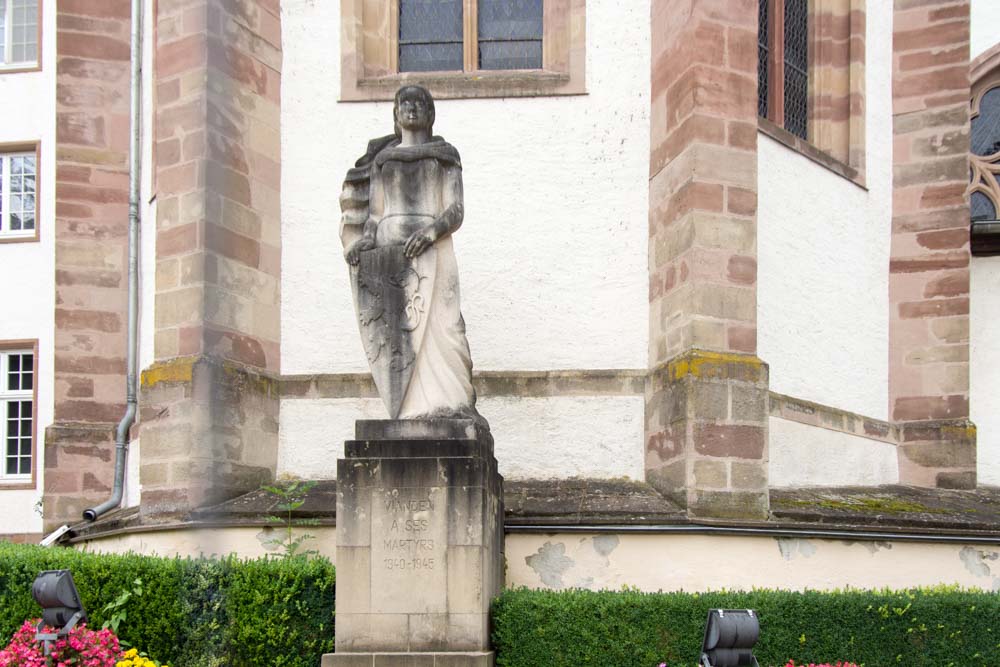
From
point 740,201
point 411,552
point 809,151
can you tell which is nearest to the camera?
point 411,552

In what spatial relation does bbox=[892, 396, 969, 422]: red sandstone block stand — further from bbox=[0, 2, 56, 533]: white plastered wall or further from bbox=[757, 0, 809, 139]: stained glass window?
bbox=[0, 2, 56, 533]: white plastered wall

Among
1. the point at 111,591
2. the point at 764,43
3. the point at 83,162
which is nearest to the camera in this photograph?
the point at 111,591

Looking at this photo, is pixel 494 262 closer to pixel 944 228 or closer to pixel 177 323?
pixel 177 323

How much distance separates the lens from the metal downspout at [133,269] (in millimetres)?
14828

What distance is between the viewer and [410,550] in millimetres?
9773

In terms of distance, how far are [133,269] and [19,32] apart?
5016 millimetres

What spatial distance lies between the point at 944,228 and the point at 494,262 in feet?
17.1

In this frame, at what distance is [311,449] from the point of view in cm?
1291

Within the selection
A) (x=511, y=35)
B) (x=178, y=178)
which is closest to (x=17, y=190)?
(x=178, y=178)

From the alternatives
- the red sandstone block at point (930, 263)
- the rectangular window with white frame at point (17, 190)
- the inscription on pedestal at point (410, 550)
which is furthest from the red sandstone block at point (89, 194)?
the red sandstone block at point (930, 263)

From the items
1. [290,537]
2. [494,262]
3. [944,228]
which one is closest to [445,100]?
[494,262]

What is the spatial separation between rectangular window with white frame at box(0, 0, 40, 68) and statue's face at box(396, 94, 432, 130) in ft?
28.7

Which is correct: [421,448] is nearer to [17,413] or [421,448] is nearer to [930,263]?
[930,263]

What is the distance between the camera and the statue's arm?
1025 centimetres
